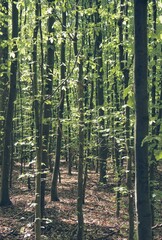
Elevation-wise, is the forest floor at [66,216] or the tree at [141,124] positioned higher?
the tree at [141,124]

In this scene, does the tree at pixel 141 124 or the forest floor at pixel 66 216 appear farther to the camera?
the forest floor at pixel 66 216

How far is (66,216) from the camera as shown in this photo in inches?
477

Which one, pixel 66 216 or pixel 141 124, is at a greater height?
pixel 141 124

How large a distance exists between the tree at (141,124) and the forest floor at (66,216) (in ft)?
18.9

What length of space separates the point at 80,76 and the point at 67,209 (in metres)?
6.99

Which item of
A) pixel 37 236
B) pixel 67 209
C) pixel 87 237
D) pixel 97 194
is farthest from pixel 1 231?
pixel 97 194

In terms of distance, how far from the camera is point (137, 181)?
7.85 feet

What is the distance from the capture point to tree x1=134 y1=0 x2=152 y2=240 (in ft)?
7.80

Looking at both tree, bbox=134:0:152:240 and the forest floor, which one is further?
the forest floor

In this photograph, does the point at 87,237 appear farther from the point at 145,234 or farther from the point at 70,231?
the point at 145,234

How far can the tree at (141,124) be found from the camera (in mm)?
2377

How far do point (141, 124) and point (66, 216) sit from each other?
34.3 ft

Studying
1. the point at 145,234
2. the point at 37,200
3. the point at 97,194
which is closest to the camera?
the point at 145,234

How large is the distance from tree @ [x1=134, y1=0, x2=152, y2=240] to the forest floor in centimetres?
577
